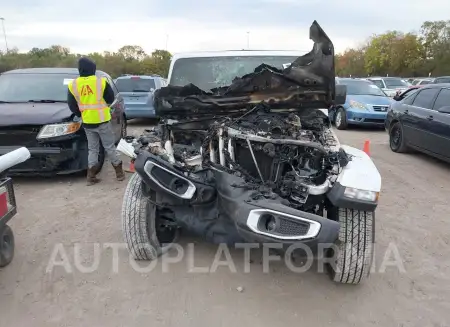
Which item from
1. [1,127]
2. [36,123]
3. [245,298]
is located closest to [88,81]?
[36,123]

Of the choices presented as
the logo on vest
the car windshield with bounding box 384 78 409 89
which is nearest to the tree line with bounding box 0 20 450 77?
the car windshield with bounding box 384 78 409 89

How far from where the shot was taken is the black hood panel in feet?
11.3

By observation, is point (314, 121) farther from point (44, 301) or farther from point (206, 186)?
point (44, 301)

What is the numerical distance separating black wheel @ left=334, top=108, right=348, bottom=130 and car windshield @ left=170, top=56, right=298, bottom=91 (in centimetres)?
722

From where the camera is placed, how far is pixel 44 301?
3.03m

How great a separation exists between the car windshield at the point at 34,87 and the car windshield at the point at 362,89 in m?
8.33

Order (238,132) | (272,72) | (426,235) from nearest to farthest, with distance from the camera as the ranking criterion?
1. (238,132)
2. (272,72)
3. (426,235)

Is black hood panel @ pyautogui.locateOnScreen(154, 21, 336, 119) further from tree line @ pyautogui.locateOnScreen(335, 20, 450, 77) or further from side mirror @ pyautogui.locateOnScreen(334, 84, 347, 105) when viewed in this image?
tree line @ pyautogui.locateOnScreen(335, 20, 450, 77)

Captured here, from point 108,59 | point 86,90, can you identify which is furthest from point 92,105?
point 108,59

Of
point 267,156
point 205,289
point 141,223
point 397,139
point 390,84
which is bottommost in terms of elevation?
point 205,289

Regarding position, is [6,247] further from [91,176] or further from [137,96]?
[137,96]

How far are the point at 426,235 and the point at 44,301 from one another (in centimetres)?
363

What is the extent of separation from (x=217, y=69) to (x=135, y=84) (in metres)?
8.33

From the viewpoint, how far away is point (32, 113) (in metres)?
5.70
